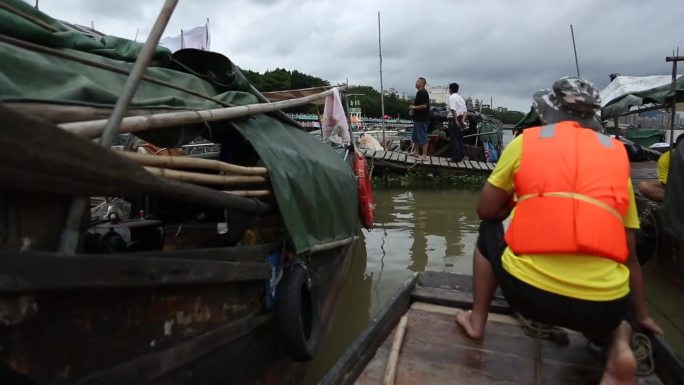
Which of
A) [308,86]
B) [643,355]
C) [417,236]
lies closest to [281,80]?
[308,86]

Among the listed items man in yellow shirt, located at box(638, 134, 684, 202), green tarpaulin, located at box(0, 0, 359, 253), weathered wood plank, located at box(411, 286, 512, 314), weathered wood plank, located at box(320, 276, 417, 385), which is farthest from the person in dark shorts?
weathered wood plank, located at box(320, 276, 417, 385)

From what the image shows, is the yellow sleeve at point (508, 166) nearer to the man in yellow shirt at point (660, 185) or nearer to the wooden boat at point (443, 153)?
the man in yellow shirt at point (660, 185)

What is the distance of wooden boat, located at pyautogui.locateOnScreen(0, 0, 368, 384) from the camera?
122cm

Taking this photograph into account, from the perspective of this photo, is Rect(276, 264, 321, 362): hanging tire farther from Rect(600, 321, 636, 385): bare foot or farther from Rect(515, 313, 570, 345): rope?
Rect(600, 321, 636, 385): bare foot

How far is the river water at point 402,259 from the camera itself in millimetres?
3941

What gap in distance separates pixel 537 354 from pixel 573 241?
647 millimetres

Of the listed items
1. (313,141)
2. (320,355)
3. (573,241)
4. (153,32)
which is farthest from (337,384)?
(313,141)

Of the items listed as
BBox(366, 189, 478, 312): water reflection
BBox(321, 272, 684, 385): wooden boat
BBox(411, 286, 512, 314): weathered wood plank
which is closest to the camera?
BBox(321, 272, 684, 385): wooden boat

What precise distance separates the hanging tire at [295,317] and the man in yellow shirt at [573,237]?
3.57ft

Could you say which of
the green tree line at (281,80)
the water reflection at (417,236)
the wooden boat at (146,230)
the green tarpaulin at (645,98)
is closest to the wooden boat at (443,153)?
the water reflection at (417,236)

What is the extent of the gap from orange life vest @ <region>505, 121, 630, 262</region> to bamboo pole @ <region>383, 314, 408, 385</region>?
0.69 m

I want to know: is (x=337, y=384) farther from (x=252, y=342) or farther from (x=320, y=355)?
(x=320, y=355)

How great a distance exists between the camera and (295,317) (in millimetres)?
2441

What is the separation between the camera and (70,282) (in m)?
1.27
